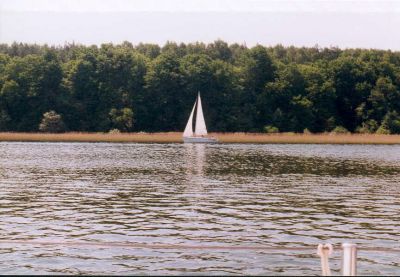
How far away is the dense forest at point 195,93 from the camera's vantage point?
130625 millimetres

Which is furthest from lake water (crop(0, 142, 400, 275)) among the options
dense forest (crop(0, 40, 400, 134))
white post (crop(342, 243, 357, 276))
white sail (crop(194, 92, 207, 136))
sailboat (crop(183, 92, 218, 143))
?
dense forest (crop(0, 40, 400, 134))

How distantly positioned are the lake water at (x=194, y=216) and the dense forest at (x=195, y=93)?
277ft

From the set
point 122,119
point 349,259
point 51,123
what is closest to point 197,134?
point 122,119

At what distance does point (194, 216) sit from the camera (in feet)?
80.1

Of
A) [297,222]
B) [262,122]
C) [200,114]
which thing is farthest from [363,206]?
[262,122]

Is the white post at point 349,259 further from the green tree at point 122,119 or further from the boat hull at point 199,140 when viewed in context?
the green tree at point 122,119

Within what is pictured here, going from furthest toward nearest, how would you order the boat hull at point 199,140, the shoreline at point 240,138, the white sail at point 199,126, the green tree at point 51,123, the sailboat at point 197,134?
the green tree at point 51,123 < the white sail at point 199,126 < the sailboat at point 197,134 < the boat hull at point 199,140 < the shoreline at point 240,138

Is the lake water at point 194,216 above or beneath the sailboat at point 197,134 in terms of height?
beneath

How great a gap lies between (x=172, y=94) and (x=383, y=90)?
4902 centimetres

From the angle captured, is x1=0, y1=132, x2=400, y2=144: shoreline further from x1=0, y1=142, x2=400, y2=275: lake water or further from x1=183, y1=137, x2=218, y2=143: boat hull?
x1=0, y1=142, x2=400, y2=275: lake water

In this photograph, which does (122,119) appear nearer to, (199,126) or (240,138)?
(199,126)

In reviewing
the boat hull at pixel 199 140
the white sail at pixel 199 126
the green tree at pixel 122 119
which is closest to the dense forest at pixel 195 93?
the green tree at pixel 122 119

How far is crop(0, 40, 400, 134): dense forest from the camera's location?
13062 cm

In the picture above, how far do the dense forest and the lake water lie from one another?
84310 mm
